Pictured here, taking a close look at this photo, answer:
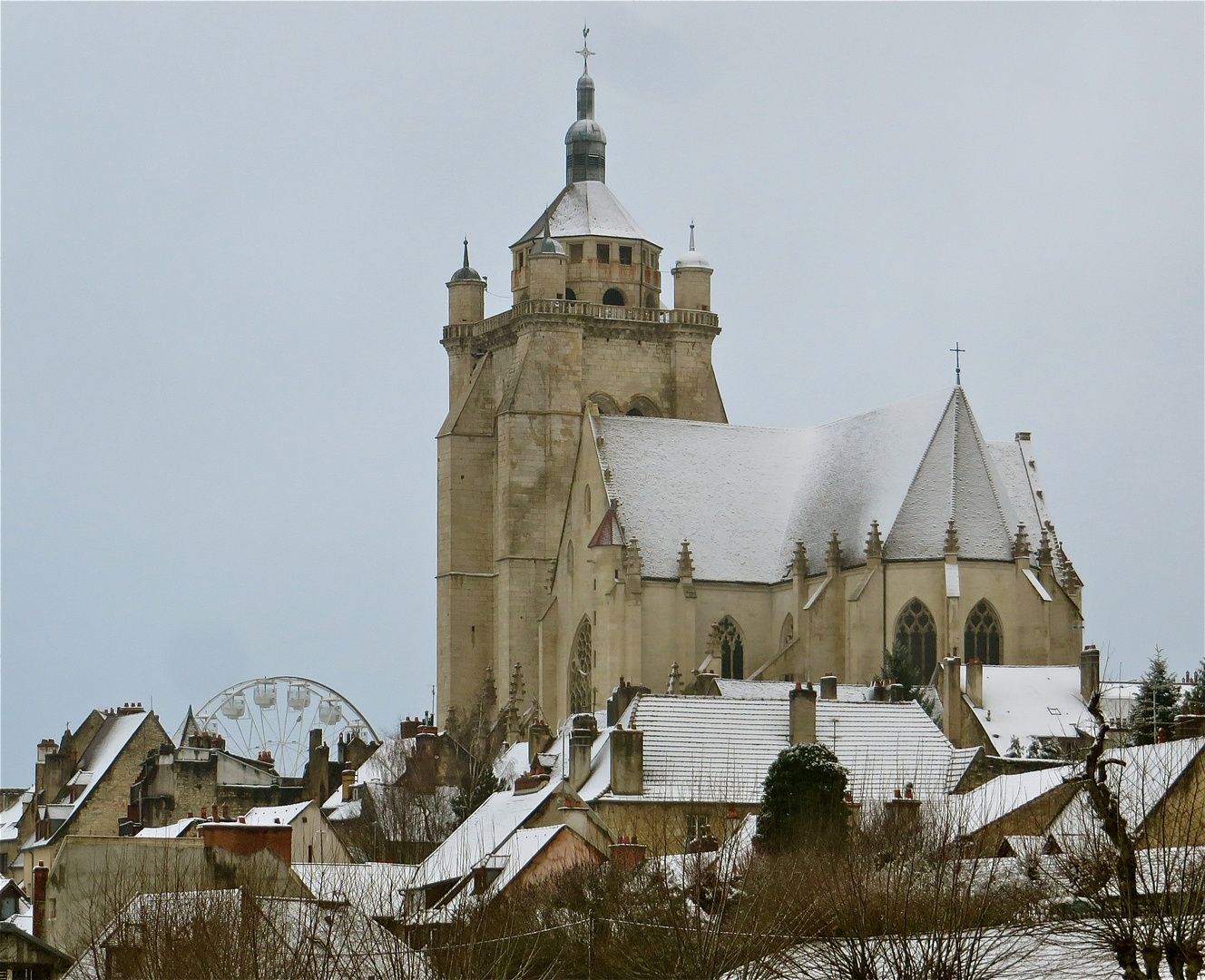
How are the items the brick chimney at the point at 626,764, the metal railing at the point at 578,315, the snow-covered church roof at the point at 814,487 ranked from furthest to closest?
the metal railing at the point at 578,315 → the snow-covered church roof at the point at 814,487 → the brick chimney at the point at 626,764

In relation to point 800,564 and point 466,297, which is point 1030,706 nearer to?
point 800,564

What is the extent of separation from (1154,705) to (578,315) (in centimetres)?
5473

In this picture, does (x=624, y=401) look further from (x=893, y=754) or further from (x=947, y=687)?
(x=893, y=754)

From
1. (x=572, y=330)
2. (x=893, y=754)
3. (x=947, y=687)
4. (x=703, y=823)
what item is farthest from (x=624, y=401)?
(x=703, y=823)

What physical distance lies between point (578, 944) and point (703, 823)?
48.5 ft

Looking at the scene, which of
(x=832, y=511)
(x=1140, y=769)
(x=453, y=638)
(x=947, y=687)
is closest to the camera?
(x=1140, y=769)

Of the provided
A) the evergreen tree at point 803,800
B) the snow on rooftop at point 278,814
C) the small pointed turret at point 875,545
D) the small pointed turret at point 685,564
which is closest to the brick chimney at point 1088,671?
the small pointed turret at point 875,545

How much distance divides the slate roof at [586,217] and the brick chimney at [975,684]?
136 ft

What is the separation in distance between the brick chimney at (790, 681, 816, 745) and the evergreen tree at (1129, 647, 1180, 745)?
675 cm

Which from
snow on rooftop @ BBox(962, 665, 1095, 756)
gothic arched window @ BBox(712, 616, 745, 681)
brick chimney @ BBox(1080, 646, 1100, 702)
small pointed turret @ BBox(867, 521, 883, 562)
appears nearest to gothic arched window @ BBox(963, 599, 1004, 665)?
small pointed turret @ BBox(867, 521, 883, 562)

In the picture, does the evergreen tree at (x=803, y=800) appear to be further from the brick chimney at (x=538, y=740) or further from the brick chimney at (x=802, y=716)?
the brick chimney at (x=538, y=740)

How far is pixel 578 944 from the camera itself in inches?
1563

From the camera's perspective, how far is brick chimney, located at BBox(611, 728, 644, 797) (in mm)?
61344

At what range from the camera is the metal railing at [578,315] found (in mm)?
107188
